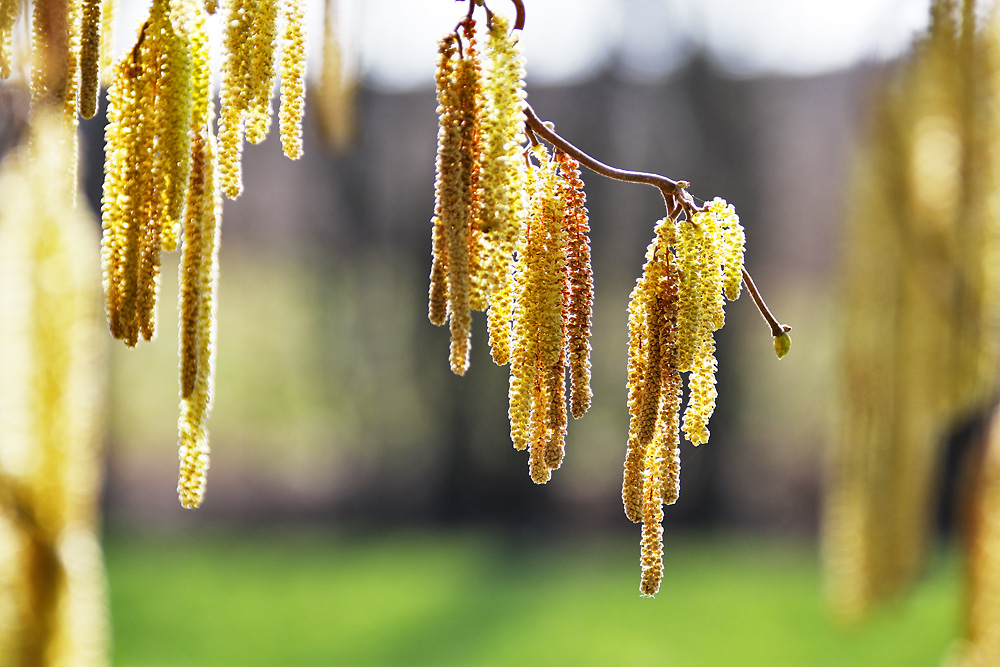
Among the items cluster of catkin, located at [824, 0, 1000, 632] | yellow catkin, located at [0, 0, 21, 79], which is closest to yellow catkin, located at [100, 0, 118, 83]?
yellow catkin, located at [0, 0, 21, 79]

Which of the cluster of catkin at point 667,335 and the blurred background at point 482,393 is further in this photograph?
the blurred background at point 482,393

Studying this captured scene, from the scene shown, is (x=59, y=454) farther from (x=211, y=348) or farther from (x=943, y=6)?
(x=943, y=6)

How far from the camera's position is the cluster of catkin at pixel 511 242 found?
1.23ft

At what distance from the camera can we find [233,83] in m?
0.40

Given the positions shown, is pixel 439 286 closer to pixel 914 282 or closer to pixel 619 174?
pixel 619 174

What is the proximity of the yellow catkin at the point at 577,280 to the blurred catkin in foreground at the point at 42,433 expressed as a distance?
216 mm

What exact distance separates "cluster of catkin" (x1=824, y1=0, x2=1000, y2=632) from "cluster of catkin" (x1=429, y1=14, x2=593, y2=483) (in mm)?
192

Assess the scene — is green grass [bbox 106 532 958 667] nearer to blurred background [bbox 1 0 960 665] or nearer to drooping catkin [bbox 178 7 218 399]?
blurred background [bbox 1 0 960 665]

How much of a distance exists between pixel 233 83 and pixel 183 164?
5 cm

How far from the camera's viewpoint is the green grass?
2469 mm

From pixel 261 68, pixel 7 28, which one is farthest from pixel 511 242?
pixel 7 28

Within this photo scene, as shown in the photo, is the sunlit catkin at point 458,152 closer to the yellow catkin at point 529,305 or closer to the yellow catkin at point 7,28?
the yellow catkin at point 529,305

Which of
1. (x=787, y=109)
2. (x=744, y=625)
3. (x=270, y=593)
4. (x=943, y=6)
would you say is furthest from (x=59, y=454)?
(x=787, y=109)

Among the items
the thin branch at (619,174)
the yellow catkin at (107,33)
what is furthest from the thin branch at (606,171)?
the yellow catkin at (107,33)
